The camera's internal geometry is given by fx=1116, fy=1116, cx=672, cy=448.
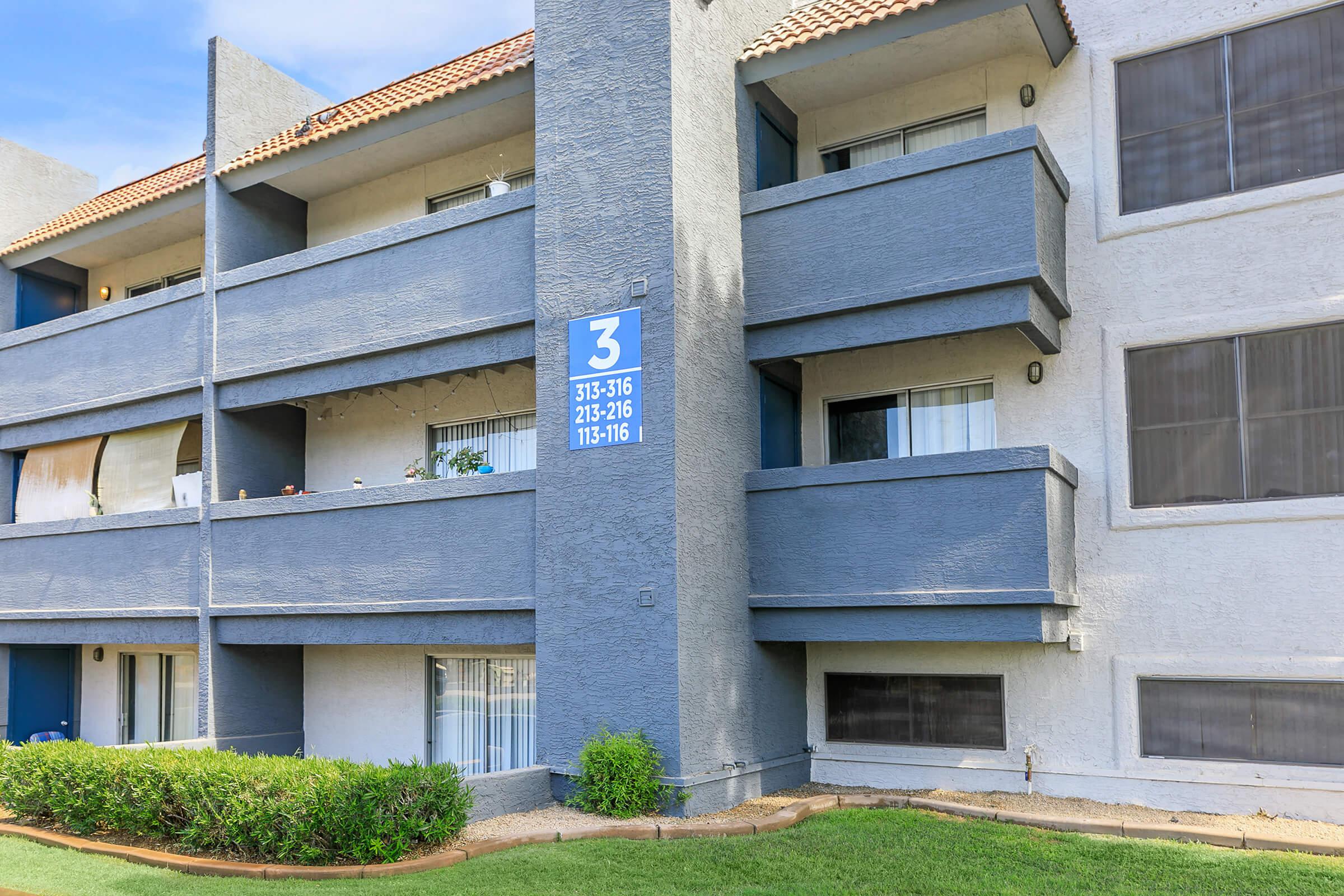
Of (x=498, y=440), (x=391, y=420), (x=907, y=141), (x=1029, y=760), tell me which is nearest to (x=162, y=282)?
(x=391, y=420)

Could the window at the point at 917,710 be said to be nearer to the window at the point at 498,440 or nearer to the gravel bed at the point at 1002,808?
the gravel bed at the point at 1002,808

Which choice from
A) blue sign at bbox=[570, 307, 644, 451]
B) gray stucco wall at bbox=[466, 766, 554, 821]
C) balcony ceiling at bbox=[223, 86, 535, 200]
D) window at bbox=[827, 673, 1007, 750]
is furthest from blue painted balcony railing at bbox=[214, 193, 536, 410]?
window at bbox=[827, 673, 1007, 750]

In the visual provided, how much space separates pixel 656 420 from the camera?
11.2 metres

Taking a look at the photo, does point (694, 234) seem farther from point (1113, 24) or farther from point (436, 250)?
point (1113, 24)

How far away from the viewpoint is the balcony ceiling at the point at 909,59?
38.1 feet

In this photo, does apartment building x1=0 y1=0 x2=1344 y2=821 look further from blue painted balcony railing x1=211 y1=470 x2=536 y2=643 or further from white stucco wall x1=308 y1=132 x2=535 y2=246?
white stucco wall x1=308 y1=132 x2=535 y2=246

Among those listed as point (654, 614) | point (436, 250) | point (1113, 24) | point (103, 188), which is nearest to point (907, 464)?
point (654, 614)

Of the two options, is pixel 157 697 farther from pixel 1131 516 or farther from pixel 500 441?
pixel 1131 516

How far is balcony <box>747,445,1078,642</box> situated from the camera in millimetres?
10438

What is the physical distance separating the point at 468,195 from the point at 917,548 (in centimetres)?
829

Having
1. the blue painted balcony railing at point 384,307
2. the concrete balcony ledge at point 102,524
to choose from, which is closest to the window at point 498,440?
the blue painted balcony railing at point 384,307

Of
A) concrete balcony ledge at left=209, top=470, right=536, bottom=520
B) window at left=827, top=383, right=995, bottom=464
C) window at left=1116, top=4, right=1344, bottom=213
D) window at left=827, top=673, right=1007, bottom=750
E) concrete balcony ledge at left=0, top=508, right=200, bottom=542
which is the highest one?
window at left=1116, top=4, right=1344, bottom=213

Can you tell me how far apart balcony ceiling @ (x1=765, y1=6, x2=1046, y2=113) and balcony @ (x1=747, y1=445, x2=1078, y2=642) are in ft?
14.7

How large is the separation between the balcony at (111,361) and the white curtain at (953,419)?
1005 cm
